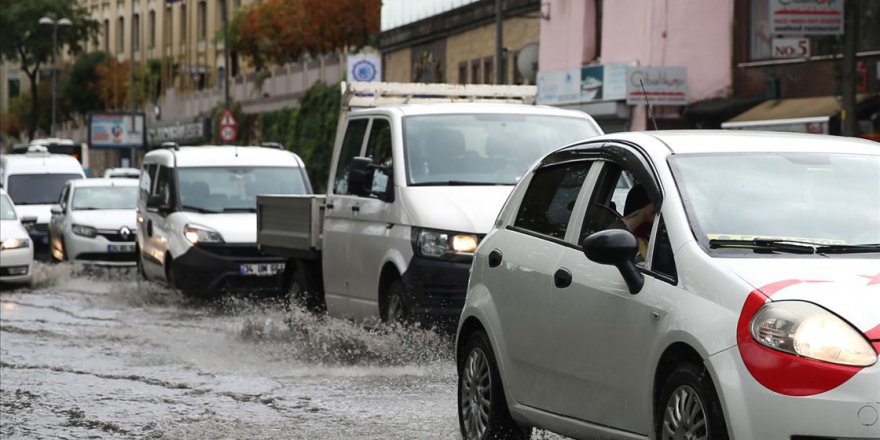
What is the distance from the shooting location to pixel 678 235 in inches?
256

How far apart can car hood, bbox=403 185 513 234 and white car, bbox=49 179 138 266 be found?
47.1 ft

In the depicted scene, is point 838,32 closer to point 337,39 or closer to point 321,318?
point 321,318

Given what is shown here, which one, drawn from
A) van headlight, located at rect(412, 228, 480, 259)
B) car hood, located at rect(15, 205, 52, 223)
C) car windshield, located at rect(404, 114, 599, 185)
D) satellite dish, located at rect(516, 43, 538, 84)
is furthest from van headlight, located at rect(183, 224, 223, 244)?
satellite dish, located at rect(516, 43, 538, 84)

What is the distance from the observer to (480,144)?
1340cm

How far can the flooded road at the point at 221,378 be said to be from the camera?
980 centimetres

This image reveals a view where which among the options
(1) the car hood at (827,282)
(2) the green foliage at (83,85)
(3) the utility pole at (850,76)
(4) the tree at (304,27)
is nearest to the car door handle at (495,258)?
(1) the car hood at (827,282)

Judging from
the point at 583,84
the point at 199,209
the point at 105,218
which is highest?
the point at 583,84

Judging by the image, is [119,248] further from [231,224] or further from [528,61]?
[528,61]

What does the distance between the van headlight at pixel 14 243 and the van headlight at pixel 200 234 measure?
4.62m

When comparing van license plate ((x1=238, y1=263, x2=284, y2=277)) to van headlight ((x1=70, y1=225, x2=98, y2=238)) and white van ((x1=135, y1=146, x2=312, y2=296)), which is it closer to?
white van ((x1=135, y1=146, x2=312, y2=296))

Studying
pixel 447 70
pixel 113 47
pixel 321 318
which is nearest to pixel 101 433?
pixel 321 318

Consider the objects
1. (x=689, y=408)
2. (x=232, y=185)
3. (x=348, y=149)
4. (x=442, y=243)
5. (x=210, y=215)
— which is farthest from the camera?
(x=232, y=185)

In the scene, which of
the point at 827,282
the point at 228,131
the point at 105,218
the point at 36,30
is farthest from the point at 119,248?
the point at 36,30

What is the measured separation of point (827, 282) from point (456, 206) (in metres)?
6.69
